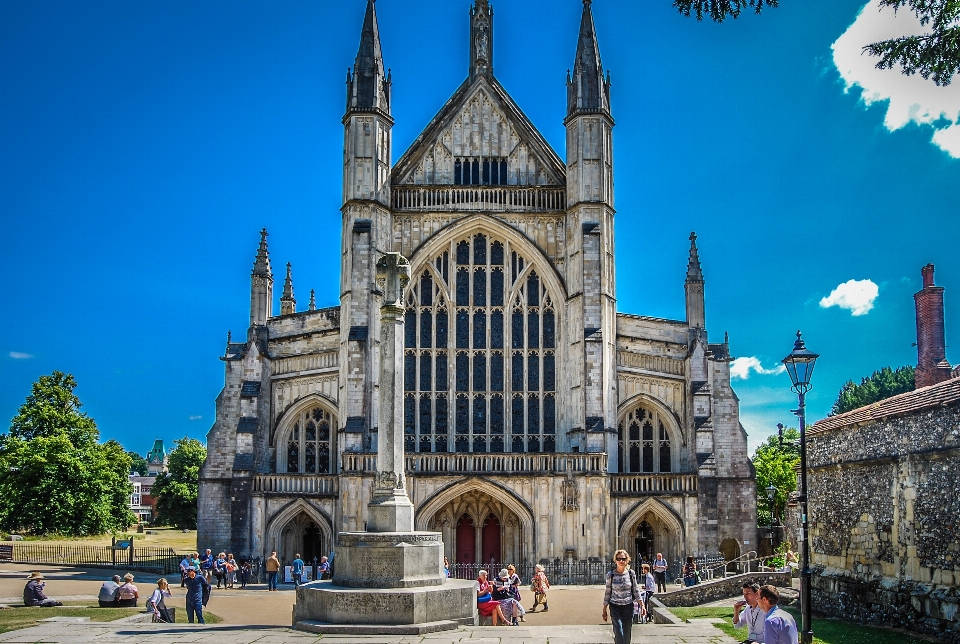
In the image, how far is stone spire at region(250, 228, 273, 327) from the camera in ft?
132

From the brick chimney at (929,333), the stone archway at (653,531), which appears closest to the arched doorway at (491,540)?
the stone archway at (653,531)

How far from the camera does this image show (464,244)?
125 ft

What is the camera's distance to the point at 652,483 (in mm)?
35969

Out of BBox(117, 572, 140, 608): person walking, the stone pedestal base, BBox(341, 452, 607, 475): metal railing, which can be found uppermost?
BBox(341, 452, 607, 475): metal railing

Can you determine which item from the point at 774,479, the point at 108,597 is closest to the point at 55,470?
the point at 108,597

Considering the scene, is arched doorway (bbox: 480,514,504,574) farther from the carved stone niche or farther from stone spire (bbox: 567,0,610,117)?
stone spire (bbox: 567,0,610,117)

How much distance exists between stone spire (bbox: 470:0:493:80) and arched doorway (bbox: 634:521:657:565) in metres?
19.5

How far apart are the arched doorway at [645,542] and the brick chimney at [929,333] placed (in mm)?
11951

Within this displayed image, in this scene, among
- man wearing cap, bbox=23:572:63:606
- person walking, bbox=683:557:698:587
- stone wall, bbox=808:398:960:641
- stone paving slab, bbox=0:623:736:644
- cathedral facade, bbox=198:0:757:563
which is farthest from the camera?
cathedral facade, bbox=198:0:757:563

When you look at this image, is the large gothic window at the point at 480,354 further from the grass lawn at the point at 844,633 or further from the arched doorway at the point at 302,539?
the grass lawn at the point at 844,633

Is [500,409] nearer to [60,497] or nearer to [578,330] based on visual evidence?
[578,330]

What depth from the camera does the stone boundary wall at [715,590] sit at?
25281mm

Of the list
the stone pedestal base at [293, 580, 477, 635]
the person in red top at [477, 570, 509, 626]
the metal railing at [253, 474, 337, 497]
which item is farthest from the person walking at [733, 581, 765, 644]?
the metal railing at [253, 474, 337, 497]

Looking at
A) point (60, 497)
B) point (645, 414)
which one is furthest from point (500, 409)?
point (60, 497)
